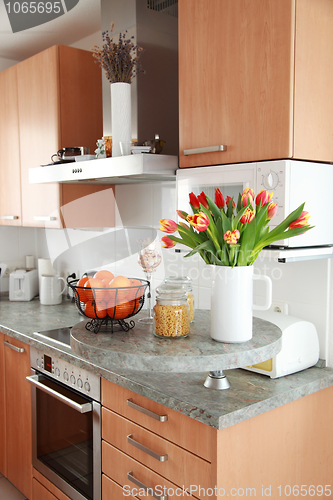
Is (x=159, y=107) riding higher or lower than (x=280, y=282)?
higher

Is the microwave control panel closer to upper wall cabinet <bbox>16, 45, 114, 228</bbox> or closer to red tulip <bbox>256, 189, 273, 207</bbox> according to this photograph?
upper wall cabinet <bbox>16, 45, 114, 228</bbox>

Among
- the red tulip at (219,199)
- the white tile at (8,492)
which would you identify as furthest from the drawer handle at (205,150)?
the white tile at (8,492)

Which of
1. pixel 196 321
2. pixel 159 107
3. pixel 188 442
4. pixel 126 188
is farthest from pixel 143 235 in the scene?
pixel 188 442

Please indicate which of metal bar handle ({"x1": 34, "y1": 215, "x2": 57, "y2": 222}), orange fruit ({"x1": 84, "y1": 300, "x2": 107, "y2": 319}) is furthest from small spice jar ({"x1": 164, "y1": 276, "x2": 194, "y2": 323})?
metal bar handle ({"x1": 34, "y1": 215, "x2": 57, "y2": 222})

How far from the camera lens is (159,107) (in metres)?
1.98

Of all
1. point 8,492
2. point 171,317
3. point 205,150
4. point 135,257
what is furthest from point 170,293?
point 8,492

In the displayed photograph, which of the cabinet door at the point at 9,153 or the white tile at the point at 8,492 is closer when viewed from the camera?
the white tile at the point at 8,492

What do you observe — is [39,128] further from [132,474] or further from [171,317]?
[132,474]

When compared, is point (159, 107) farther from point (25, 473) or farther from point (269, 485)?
point (25, 473)

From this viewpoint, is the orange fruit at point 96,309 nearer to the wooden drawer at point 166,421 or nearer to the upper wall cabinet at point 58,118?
the wooden drawer at point 166,421

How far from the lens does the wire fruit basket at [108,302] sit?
4.13 ft

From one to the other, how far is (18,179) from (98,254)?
695mm

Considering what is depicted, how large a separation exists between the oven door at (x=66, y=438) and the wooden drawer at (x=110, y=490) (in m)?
0.03

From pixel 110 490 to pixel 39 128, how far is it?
1.94 metres
